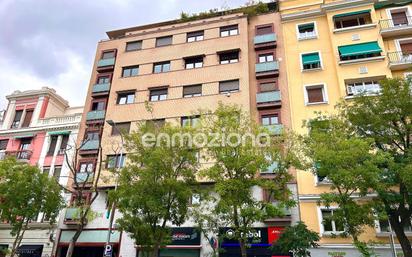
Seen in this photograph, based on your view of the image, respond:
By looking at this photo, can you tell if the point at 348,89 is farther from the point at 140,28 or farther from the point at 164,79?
the point at 140,28

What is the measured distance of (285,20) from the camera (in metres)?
26.9

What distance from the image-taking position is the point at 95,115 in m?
26.9

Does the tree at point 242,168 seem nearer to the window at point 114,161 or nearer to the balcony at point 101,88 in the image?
the window at point 114,161

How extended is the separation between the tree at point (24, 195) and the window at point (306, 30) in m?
21.3

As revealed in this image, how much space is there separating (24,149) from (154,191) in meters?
18.8

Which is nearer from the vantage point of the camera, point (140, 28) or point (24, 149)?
point (24, 149)

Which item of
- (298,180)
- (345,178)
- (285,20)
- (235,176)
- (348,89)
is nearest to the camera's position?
(345,178)

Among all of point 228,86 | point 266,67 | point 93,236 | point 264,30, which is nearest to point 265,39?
point 264,30

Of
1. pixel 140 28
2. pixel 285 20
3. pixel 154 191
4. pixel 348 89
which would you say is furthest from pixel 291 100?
pixel 140 28

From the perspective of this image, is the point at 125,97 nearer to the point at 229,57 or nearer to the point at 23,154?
the point at 229,57

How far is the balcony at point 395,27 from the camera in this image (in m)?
23.4

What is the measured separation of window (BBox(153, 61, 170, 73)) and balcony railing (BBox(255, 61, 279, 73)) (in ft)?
25.6

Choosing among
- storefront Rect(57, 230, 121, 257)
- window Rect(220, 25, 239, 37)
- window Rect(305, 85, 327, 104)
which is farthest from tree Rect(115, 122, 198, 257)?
window Rect(220, 25, 239, 37)

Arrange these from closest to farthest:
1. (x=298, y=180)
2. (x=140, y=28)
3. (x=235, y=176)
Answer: (x=235, y=176) < (x=298, y=180) < (x=140, y=28)
